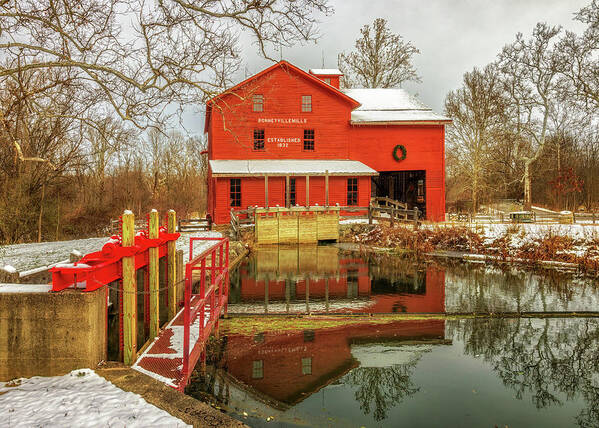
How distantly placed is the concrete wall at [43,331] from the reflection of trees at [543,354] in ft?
19.0

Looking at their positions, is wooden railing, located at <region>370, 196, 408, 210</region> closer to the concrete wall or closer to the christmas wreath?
the christmas wreath

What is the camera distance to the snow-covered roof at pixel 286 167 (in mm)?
24109

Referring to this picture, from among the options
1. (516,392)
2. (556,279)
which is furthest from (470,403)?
(556,279)

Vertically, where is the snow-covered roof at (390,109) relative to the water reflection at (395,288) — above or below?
above

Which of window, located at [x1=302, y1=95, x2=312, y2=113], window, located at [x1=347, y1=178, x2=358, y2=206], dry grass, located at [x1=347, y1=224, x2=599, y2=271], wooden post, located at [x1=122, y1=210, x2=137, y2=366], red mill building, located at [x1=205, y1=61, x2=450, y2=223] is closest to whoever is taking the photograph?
wooden post, located at [x1=122, y1=210, x2=137, y2=366]

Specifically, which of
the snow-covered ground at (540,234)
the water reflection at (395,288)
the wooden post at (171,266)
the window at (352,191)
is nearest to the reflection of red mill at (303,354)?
the wooden post at (171,266)

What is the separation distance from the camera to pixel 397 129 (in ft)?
90.3

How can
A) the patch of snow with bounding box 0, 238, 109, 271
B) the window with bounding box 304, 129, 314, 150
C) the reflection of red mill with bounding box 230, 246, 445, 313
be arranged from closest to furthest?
the reflection of red mill with bounding box 230, 246, 445, 313
the patch of snow with bounding box 0, 238, 109, 271
the window with bounding box 304, 129, 314, 150

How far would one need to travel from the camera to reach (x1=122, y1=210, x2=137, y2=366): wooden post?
5309mm

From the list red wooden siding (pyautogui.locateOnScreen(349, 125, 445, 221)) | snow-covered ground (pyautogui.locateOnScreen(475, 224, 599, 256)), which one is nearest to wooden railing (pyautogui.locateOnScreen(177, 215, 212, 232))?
red wooden siding (pyautogui.locateOnScreen(349, 125, 445, 221))

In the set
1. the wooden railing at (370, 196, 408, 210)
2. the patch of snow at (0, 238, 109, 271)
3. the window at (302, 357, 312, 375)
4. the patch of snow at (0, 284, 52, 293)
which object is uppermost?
the wooden railing at (370, 196, 408, 210)

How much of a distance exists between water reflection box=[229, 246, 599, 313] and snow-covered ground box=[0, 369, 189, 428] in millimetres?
5425

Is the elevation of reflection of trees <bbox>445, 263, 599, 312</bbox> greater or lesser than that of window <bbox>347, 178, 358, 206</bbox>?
lesser

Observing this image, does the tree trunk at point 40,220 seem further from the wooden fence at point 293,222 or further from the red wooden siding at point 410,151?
the red wooden siding at point 410,151
